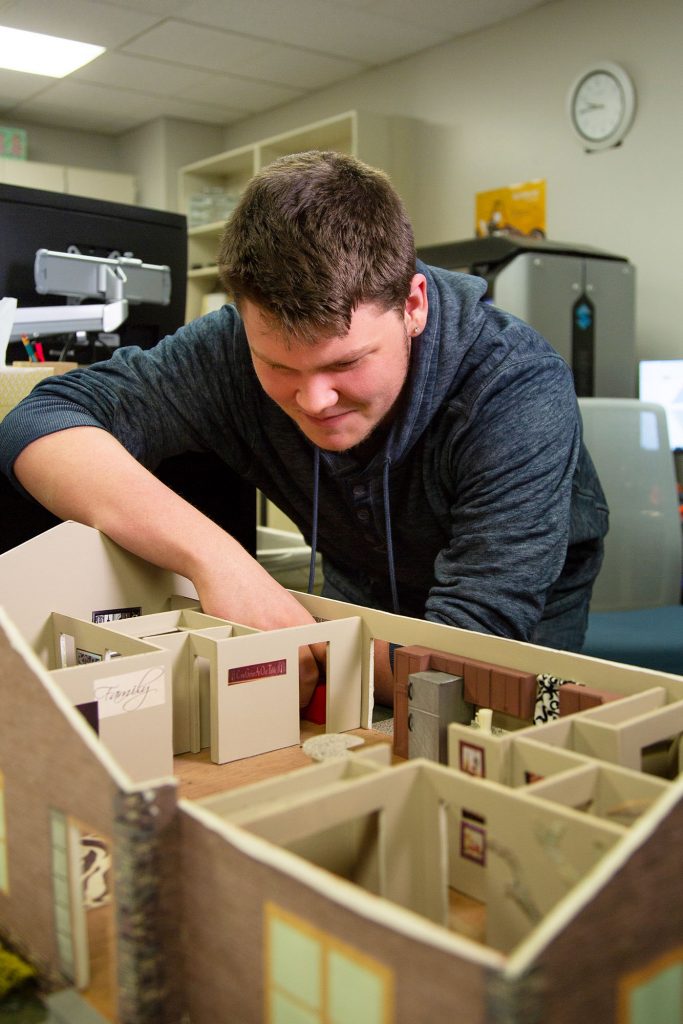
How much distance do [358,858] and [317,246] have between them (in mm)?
624

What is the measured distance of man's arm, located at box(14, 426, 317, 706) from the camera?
40.1 inches

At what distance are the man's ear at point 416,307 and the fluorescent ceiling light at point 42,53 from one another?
371 cm

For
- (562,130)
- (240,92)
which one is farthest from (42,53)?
(562,130)

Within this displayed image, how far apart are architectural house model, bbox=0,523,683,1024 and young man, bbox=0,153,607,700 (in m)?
0.26

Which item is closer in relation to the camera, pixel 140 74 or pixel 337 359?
pixel 337 359

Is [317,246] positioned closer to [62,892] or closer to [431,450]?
[431,450]

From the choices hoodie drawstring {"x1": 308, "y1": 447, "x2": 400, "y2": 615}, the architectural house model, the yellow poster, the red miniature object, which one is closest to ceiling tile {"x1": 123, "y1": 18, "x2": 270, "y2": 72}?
the yellow poster

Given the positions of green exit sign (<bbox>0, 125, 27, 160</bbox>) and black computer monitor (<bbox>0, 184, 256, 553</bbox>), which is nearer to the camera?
black computer monitor (<bbox>0, 184, 256, 553</bbox>)

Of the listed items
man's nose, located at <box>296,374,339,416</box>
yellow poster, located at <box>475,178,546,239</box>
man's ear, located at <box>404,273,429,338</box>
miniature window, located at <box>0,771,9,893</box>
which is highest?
yellow poster, located at <box>475,178,546,239</box>

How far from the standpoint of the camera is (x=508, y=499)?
1086mm

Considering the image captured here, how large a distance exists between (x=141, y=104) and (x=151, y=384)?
451 cm

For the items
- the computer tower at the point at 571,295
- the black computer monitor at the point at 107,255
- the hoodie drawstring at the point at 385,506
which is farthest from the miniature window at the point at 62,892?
the computer tower at the point at 571,295

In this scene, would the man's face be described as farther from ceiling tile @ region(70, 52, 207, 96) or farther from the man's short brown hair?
ceiling tile @ region(70, 52, 207, 96)

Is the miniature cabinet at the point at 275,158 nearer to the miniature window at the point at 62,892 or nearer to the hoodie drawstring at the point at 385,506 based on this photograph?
the hoodie drawstring at the point at 385,506
